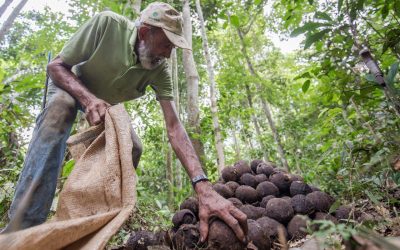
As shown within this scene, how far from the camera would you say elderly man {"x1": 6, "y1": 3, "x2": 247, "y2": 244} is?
203cm

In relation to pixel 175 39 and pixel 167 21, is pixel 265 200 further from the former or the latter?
pixel 167 21

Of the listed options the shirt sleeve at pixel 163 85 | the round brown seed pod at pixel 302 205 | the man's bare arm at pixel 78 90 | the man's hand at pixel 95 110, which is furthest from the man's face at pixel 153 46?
the round brown seed pod at pixel 302 205

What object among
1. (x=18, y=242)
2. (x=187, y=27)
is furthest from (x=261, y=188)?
(x=187, y=27)

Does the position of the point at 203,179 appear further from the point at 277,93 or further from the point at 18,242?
→ the point at 277,93

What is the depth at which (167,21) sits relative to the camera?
96.7 inches

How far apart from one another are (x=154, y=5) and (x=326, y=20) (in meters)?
1.42

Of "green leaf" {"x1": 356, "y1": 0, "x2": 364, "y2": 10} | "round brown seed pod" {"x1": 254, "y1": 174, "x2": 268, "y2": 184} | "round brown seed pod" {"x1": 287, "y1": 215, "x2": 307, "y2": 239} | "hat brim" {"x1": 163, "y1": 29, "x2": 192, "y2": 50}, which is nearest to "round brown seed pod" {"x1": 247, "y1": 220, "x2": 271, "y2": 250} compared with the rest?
"round brown seed pod" {"x1": 287, "y1": 215, "x2": 307, "y2": 239}

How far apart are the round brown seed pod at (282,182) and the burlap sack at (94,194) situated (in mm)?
1627

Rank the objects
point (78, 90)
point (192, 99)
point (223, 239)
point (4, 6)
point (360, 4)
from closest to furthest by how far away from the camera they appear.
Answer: point (223, 239) < point (78, 90) < point (360, 4) < point (4, 6) < point (192, 99)

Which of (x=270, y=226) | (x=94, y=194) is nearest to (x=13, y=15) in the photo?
(x=94, y=194)

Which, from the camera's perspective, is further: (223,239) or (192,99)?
(192,99)

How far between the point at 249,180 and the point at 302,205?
2.10 feet

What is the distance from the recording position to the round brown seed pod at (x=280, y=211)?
93.9 inches

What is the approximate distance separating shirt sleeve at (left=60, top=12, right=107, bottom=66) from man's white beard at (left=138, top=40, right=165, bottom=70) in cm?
33
